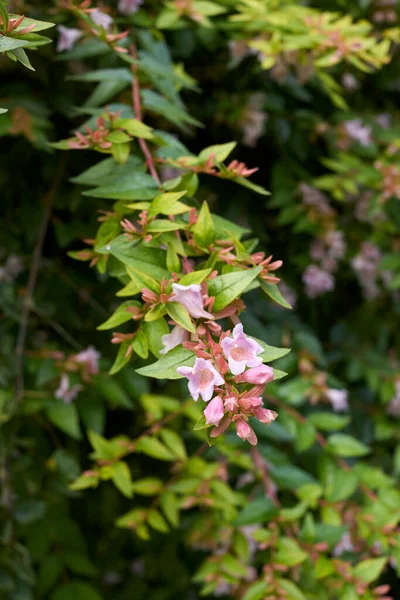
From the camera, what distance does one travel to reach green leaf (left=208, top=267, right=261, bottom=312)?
2.50ft

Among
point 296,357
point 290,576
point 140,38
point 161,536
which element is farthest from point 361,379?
point 140,38

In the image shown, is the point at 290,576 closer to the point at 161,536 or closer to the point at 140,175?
the point at 161,536

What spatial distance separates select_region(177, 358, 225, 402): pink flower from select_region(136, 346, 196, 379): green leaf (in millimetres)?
13

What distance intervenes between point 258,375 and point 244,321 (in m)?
0.88

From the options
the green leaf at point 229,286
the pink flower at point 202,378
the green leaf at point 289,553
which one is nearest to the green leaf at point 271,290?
the green leaf at point 229,286

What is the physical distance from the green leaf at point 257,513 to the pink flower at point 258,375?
0.62 m

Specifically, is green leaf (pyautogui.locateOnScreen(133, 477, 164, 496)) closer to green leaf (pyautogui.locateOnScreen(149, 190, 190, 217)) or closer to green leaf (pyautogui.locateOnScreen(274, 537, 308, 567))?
green leaf (pyautogui.locateOnScreen(274, 537, 308, 567))

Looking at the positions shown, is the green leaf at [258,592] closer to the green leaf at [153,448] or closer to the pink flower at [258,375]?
the green leaf at [153,448]

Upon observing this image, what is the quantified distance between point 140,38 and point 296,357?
0.80 meters

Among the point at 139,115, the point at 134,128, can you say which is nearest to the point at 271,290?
the point at 134,128

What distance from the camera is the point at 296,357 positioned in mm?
1656

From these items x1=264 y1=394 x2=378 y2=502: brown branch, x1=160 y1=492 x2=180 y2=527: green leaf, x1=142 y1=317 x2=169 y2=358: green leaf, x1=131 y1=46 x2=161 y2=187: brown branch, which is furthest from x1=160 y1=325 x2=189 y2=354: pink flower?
x1=264 y1=394 x2=378 y2=502: brown branch

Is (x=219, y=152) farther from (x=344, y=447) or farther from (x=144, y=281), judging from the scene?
(x=344, y=447)

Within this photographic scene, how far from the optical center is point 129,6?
1.37m
